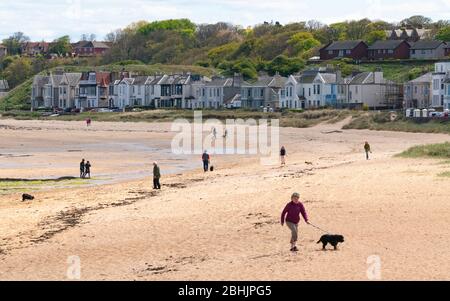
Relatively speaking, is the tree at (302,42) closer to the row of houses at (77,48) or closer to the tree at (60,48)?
the tree at (60,48)

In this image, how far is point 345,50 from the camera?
104500 millimetres

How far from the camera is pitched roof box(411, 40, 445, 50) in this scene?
99688 mm

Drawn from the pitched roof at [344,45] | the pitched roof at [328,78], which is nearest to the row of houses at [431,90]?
the pitched roof at [328,78]

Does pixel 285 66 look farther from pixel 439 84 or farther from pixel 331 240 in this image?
pixel 331 240

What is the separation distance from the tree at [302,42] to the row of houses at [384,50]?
41.3 ft

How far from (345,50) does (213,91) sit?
61.3 feet

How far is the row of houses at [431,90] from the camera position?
69812 millimetres

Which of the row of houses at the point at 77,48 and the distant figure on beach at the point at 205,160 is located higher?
the row of houses at the point at 77,48

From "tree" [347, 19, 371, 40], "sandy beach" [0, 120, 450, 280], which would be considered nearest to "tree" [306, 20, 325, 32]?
"tree" [347, 19, 371, 40]

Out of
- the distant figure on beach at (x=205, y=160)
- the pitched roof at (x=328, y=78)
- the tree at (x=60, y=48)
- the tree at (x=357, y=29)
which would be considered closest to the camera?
the distant figure on beach at (x=205, y=160)

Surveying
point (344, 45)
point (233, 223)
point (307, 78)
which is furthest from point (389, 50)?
point (233, 223)

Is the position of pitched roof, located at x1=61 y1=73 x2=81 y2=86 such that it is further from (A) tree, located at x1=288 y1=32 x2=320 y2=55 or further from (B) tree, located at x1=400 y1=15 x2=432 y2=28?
(B) tree, located at x1=400 y1=15 x2=432 y2=28
